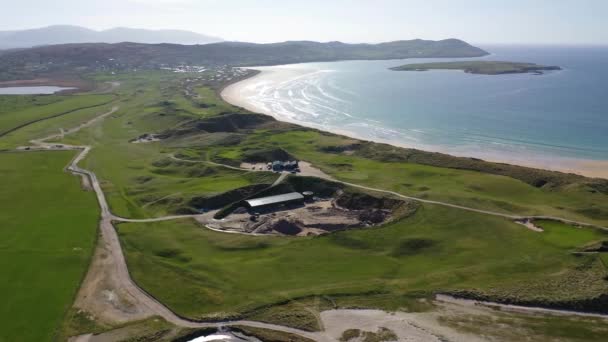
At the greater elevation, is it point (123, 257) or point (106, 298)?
point (123, 257)

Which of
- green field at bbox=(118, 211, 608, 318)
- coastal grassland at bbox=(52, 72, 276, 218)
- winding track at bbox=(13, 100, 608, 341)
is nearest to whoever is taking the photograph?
winding track at bbox=(13, 100, 608, 341)

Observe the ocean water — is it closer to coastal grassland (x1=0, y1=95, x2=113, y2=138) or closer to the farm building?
the farm building

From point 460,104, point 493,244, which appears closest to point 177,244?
point 493,244

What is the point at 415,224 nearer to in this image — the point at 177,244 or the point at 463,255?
the point at 463,255

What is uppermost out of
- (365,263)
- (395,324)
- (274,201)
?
(274,201)

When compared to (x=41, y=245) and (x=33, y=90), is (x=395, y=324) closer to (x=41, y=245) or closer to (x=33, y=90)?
(x=41, y=245)

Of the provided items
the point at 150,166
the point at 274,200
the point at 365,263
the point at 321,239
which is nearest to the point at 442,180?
the point at 274,200

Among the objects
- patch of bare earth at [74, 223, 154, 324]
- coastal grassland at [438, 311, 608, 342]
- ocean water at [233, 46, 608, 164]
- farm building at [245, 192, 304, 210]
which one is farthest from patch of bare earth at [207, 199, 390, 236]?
ocean water at [233, 46, 608, 164]

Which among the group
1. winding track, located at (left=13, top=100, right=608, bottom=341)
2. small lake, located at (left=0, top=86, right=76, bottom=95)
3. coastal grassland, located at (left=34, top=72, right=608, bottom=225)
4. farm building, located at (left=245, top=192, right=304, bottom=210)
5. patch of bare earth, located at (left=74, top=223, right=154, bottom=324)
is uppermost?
small lake, located at (left=0, top=86, right=76, bottom=95)
